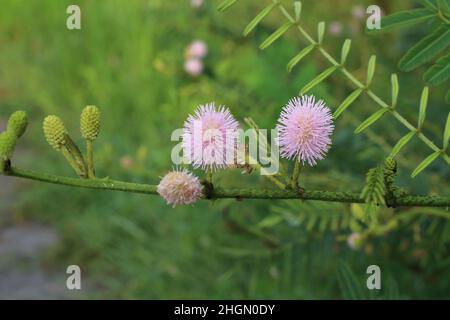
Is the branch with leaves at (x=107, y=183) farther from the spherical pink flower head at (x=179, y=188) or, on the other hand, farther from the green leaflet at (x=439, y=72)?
the green leaflet at (x=439, y=72)

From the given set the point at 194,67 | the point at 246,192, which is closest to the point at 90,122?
the point at 246,192

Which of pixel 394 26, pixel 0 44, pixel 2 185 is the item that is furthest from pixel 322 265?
pixel 0 44

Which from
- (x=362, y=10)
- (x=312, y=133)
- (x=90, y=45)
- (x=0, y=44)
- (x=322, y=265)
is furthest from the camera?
(x=0, y=44)

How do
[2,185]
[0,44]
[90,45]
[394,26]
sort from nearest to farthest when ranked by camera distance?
[394,26] → [2,185] → [90,45] → [0,44]

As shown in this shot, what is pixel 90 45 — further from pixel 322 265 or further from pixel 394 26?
pixel 394 26

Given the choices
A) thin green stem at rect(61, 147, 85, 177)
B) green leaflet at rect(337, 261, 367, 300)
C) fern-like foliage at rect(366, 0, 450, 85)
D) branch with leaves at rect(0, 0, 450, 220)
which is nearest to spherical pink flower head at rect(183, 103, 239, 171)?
branch with leaves at rect(0, 0, 450, 220)

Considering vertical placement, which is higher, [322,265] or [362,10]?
[362,10]
